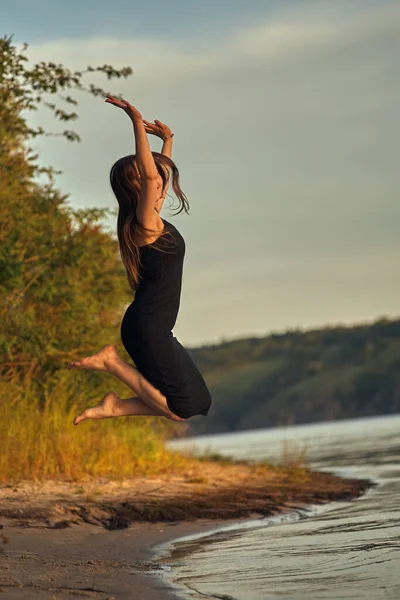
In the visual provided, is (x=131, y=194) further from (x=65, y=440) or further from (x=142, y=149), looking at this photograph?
(x=65, y=440)

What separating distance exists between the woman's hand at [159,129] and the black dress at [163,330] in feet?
2.92

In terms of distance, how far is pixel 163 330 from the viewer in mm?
7023

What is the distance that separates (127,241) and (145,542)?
13.7 feet

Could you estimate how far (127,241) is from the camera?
712cm

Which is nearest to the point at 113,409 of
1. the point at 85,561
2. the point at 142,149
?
the point at 85,561

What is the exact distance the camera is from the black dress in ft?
23.0

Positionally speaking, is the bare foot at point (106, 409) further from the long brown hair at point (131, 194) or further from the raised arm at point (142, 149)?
the raised arm at point (142, 149)

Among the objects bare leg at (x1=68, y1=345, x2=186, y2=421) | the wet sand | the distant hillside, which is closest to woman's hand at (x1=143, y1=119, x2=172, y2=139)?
bare leg at (x1=68, y1=345, x2=186, y2=421)

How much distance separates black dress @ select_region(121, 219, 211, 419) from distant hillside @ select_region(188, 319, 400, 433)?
314 feet

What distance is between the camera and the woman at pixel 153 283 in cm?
699

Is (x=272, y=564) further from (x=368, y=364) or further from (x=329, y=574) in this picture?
(x=368, y=364)

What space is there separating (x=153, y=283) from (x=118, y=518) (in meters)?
4.96

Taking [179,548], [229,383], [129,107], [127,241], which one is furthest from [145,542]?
[229,383]

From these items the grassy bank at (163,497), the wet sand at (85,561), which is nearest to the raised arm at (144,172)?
the wet sand at (85,561)
